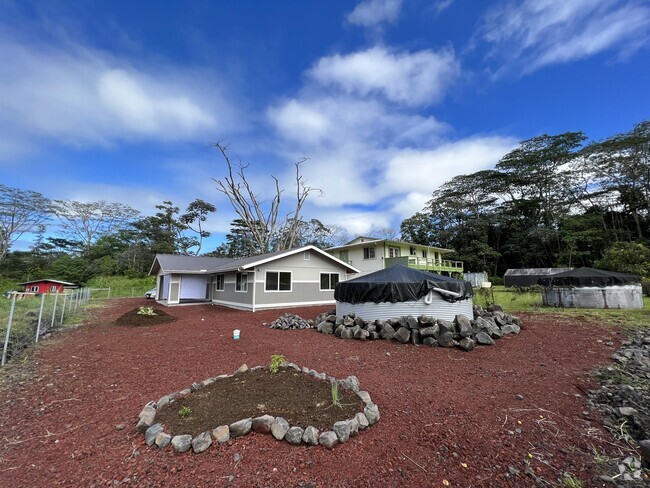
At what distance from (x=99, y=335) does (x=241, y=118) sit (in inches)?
451

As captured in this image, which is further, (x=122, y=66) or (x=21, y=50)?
(x=122, y=66)

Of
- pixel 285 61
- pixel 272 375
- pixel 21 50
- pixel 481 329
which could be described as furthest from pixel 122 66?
pixel 481 329

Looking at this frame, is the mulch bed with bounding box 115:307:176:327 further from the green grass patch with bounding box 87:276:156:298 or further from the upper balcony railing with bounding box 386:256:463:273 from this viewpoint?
the green grass patch with bounding box 87:276:156:298

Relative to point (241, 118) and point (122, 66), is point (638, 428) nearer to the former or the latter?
point (122, 66)

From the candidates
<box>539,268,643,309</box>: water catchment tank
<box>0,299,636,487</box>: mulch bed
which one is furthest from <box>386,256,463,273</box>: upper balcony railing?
<box>0,299,636,487</box>: mulch bed

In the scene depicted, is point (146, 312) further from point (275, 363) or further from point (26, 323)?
point (275, 363)

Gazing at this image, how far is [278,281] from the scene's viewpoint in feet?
47.3

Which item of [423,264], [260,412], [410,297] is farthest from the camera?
[423,264]

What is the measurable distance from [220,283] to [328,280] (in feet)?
22.8

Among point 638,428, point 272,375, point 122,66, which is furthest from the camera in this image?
point 122,66

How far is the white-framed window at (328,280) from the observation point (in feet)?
53.3

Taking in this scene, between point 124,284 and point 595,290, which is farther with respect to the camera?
point 124,284

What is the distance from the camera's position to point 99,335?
26.1 feet

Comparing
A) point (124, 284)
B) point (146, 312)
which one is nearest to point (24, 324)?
point (146, 312)
